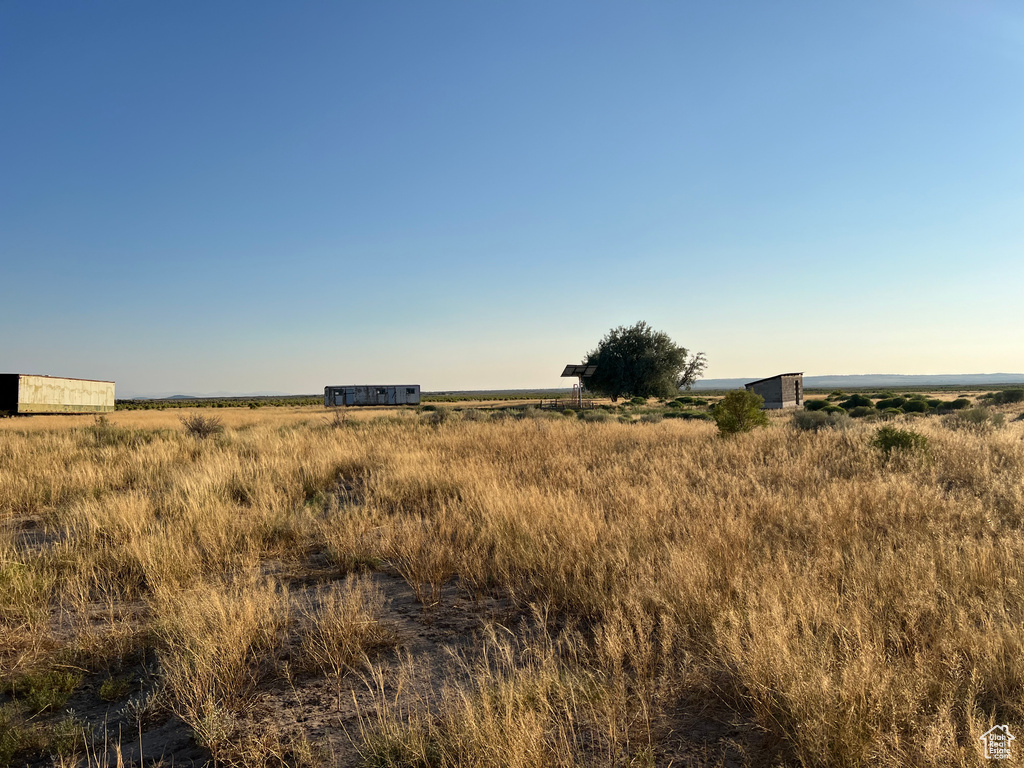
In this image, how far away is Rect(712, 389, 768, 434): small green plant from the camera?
14.5m

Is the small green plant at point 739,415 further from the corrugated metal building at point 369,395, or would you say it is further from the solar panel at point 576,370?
the corrugated metal building at point 369,395

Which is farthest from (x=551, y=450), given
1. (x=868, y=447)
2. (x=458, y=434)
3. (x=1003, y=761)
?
(x=1003, y=761)

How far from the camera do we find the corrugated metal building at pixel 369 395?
68.1 meters

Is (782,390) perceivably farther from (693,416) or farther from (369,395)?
(369,395)

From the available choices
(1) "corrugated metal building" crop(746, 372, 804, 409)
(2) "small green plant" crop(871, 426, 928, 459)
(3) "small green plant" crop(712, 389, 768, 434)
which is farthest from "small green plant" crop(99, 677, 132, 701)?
(1) "corrugated metal building" crop(746, 372, 804, 409)

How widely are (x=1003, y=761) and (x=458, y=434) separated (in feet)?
46.1

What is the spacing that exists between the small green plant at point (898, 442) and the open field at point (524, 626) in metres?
1.70

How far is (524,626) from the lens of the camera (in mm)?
3963

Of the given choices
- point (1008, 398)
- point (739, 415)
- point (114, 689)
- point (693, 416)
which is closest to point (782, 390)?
point (1008, 398)

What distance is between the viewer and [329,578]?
5.23 m

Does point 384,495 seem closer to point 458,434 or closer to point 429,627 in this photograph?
Answer: point 429,627

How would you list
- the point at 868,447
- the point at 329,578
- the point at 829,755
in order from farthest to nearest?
the point at 868,447, the point at 329,578, the point at 829,755

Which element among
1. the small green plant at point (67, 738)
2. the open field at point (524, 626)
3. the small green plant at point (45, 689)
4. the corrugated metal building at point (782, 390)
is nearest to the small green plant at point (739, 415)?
the open field at point (524, 626)

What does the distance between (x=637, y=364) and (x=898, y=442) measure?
4785 cm
